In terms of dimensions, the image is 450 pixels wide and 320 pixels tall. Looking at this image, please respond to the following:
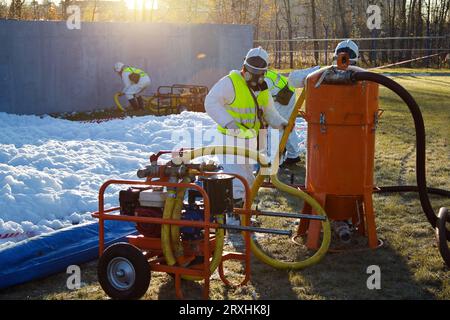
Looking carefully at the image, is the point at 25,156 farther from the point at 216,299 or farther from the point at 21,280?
the point at 216,299

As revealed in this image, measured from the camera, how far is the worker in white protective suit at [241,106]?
6.50 m

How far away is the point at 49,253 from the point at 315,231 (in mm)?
2240

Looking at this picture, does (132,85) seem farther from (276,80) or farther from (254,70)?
(254,70)

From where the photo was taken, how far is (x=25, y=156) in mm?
9797

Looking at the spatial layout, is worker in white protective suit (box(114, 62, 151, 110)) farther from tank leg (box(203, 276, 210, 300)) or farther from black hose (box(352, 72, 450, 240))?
tank leg (box(203, 276, 210, 300))

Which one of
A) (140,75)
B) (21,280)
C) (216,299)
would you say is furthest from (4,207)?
(140,75)

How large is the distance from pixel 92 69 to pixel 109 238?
14.5m

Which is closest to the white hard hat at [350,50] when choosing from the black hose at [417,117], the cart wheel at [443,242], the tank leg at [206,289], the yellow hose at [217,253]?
the black hose at [417,117]

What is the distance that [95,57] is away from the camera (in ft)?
65.3

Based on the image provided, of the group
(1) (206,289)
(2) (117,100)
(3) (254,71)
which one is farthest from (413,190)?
(2) (117,100)

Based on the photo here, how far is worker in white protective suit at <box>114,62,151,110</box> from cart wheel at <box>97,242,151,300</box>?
14.0 m

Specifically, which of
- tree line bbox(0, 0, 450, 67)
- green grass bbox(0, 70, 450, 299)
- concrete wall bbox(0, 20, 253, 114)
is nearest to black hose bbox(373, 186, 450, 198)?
green grass bbox(0, 70, 450, 299)

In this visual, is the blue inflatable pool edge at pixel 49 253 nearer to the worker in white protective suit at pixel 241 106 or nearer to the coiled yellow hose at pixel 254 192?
the coiled yellow hose at pixel 254 192

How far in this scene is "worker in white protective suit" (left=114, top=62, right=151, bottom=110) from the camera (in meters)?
18.4
